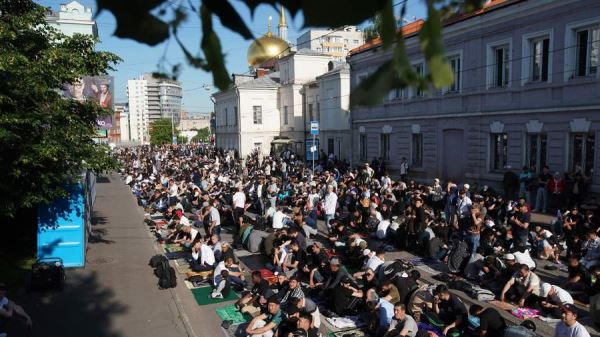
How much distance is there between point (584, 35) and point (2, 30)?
18.7 metres

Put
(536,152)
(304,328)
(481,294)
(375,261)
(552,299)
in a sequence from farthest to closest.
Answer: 1. (536,152)
2. (375,261)
3. (481,294)
4. (552,299)
5. (304,328)

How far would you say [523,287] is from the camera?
9.25m

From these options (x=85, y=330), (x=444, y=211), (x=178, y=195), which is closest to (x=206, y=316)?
(x=85, y=330)

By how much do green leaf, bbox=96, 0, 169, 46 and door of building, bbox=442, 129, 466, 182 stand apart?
23.4m

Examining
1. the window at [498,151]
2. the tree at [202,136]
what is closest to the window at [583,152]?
the window at [498,151]

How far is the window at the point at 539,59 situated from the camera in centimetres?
1927

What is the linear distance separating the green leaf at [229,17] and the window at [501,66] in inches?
845

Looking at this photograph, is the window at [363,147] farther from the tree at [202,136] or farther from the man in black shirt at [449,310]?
the tree at [202,136]

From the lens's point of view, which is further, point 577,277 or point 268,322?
point 577,277

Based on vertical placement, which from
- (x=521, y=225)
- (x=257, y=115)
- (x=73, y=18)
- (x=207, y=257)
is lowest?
(x=207, y=257)

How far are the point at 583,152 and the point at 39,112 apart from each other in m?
17.8

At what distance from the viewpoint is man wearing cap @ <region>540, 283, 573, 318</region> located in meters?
8.58

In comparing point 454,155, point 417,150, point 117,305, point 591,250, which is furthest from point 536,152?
point 117,305

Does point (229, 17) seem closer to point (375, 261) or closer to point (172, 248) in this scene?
point (375, 261)
